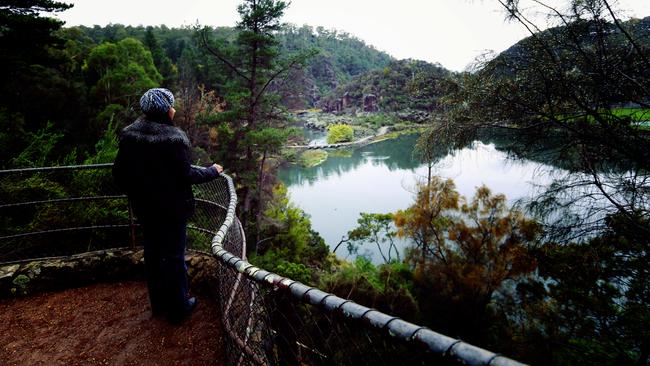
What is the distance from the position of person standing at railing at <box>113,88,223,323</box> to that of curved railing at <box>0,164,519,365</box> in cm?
37

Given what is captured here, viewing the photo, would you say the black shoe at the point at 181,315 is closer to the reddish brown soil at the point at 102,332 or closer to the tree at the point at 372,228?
the reddish brown soil at the point at 102,332

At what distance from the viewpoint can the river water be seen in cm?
2722

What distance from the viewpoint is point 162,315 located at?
2.87 meters

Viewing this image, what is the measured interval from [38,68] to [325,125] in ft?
244

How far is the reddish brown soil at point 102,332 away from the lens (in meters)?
2.48

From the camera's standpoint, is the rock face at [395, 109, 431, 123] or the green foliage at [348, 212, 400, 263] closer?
the green foliage at [348, 212, 400, 263]

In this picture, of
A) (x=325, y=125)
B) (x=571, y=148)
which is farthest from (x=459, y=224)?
(x=325, y=125)

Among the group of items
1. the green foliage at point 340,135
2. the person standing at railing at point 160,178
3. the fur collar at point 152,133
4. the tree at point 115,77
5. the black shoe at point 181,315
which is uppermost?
the tree at point 115,77

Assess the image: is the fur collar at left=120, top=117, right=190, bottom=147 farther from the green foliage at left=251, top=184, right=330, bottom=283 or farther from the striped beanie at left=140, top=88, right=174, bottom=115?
the green foliage at left=251, top=184, right=330, bottom=283

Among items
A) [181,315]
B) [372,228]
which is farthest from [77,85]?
[372,228]

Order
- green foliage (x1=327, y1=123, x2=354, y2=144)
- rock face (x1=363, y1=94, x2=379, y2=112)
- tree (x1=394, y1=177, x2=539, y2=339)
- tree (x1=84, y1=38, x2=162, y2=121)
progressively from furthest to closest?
rock face (x1=363, y1=94, x2=379, y2=112), green foliage (x1=327, y1=123, x2=354, y2=144), tree (x1=84, y1=38, x2=162, y2=121), tree (x1=394, y1=177, x2=539, y2=339)

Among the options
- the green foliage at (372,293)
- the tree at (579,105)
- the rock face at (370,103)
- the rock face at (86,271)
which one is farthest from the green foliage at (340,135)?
the rock face at (86,271)

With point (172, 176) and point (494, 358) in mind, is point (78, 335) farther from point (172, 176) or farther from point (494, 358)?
point (494, 358)

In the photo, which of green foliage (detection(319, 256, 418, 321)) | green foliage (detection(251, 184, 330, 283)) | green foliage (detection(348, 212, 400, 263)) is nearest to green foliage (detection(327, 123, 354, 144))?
green foliage (detection(348, 212, 400, 263))
